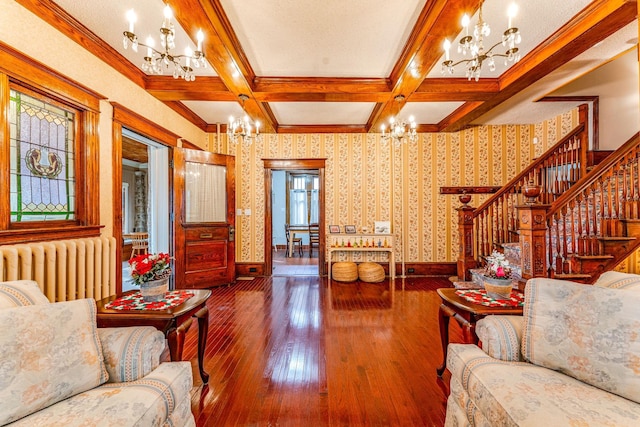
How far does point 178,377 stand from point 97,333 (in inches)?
17.9

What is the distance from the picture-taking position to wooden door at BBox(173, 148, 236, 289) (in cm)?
433

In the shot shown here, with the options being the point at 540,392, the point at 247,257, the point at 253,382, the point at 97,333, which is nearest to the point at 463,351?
the point at 540,392

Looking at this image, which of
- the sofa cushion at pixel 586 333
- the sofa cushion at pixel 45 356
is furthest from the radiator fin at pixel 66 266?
the sofa cushion at pixel 586 333

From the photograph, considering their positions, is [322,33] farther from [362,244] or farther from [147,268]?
[362,244]

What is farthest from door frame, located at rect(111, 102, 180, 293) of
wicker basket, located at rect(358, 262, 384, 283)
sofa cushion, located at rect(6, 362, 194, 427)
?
wicker basket, located at rect(358, 262, 384, 283)

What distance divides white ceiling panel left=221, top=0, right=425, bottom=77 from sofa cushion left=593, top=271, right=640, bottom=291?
232cm

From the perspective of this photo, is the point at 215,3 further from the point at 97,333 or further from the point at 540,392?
the point at 540,392

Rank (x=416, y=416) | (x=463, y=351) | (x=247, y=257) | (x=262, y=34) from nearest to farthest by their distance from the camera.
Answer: (x=463, y=351) < (x=416, y=416) < (x=262, y=34) < (x=247, y=257)

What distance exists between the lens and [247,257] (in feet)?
18.3

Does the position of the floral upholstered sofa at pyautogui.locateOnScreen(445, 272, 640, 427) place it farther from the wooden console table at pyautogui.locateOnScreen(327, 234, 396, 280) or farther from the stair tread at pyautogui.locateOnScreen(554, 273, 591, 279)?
the wooden console table at pyautogui.locateOnScreen(327, 234, 396, 280)

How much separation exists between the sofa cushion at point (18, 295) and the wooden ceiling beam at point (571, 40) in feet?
13.8

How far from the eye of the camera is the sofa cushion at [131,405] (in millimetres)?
1043

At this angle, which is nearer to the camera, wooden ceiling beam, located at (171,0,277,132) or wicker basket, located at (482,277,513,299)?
wicker basket, located at (482,277,513,299)

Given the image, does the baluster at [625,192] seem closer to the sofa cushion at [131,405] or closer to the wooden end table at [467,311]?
the wooden end table at [467,311]
